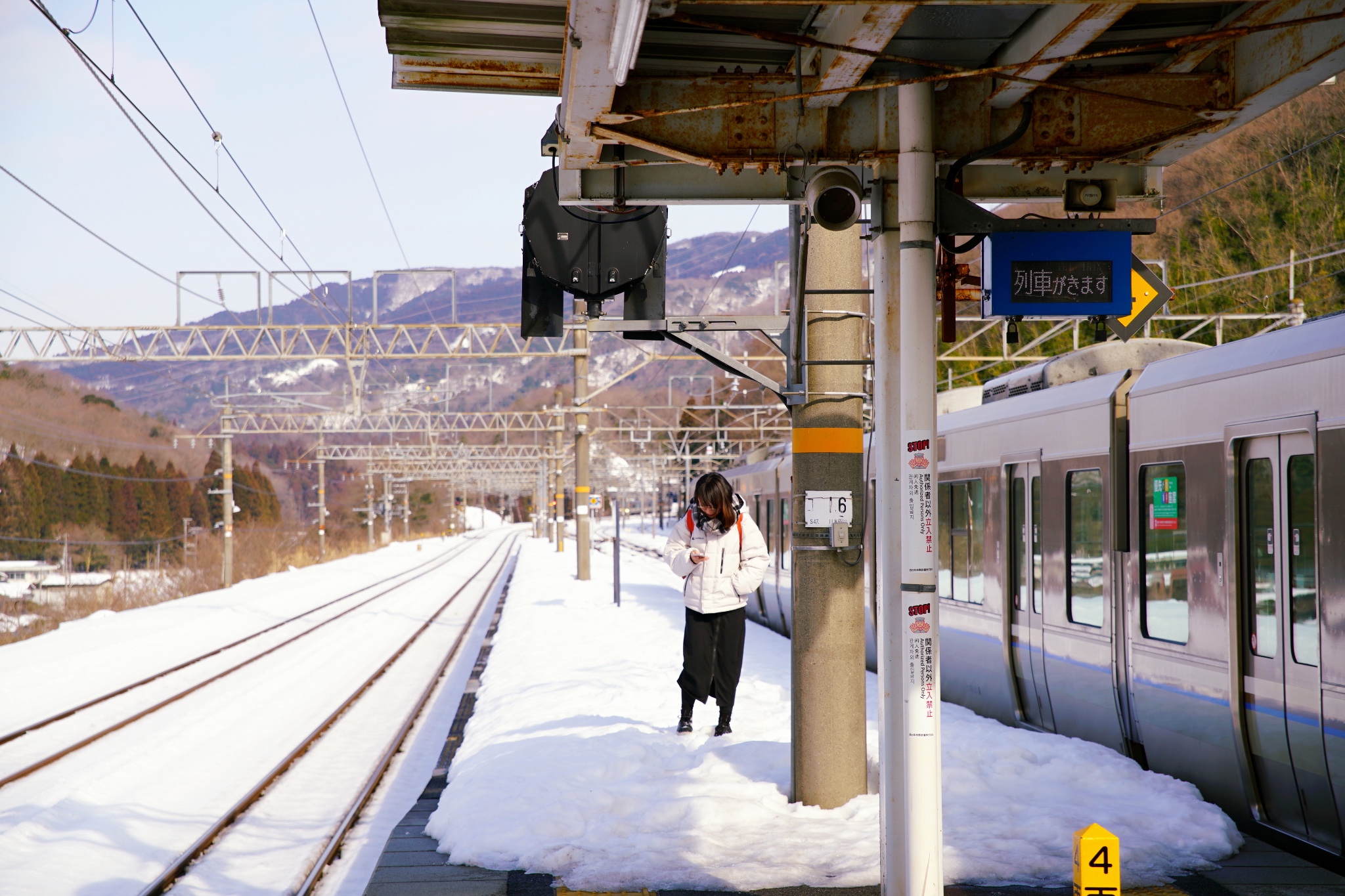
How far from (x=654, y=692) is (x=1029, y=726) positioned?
3.31 m

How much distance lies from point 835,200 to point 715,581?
3.96m

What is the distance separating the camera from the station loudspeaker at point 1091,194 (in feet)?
18.4

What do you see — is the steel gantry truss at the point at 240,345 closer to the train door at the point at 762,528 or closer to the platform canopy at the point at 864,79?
the train door at the point at 762,528

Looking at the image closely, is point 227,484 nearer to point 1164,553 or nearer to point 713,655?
point 713,655

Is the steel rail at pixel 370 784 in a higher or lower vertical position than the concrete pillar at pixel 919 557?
lower

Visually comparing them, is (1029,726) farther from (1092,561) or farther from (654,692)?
(654,692)

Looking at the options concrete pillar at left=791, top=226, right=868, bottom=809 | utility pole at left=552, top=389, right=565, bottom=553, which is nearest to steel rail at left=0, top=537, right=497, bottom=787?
concrete pillar at left=791, top=226, right=868, bottom=809

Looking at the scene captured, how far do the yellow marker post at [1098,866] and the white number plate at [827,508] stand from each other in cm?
282

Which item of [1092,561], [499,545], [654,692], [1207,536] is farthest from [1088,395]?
[499,545]

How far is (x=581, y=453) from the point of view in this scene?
27234mm

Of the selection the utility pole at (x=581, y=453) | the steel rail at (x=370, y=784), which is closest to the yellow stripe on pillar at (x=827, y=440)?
the steel rail at (x=370, y=784)

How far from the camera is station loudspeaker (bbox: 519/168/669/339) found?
6.96 m

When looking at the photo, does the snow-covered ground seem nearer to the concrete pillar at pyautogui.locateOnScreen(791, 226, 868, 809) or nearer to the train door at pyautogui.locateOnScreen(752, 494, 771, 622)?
the concrete pillar at pyautogui.locateOnScreen(791, 226, 868, 809)

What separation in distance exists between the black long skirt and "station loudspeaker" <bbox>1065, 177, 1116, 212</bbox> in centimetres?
400
